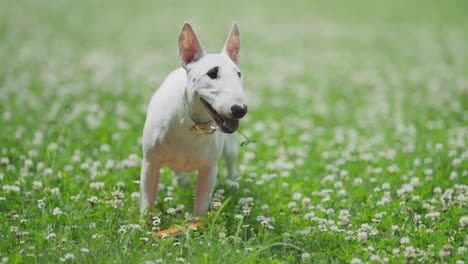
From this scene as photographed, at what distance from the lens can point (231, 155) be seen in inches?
233

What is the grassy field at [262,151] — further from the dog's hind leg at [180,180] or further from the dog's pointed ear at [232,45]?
the dog's pointed ear at [232,45]

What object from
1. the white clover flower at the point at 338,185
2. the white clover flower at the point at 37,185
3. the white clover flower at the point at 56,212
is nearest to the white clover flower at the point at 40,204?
the white clover flower at the point at 56,212

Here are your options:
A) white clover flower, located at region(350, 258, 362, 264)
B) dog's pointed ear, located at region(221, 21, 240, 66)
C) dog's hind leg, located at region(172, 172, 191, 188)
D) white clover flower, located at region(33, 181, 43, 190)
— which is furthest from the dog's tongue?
white clover flower, located at region(33, 181, 43, 190)

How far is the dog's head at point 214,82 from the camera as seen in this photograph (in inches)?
147

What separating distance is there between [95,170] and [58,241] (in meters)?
1.69

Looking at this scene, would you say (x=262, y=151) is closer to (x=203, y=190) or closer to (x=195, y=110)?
(x=203, y=190)

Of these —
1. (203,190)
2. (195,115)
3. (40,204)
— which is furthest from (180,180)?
(195,115)

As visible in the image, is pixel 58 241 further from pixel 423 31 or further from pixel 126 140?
pixel 423 31

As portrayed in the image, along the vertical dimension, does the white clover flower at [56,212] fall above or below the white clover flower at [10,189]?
below

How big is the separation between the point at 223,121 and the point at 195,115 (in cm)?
42

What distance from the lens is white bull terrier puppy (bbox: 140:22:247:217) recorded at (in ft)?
12.6

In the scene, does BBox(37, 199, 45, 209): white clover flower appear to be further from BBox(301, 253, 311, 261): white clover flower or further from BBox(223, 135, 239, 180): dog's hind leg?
BBox(301, 253, 311, 261): white clover flower

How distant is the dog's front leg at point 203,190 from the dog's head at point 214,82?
0.89 meters

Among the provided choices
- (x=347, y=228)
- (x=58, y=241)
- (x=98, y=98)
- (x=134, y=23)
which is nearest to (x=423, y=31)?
(x=134, y=23)
